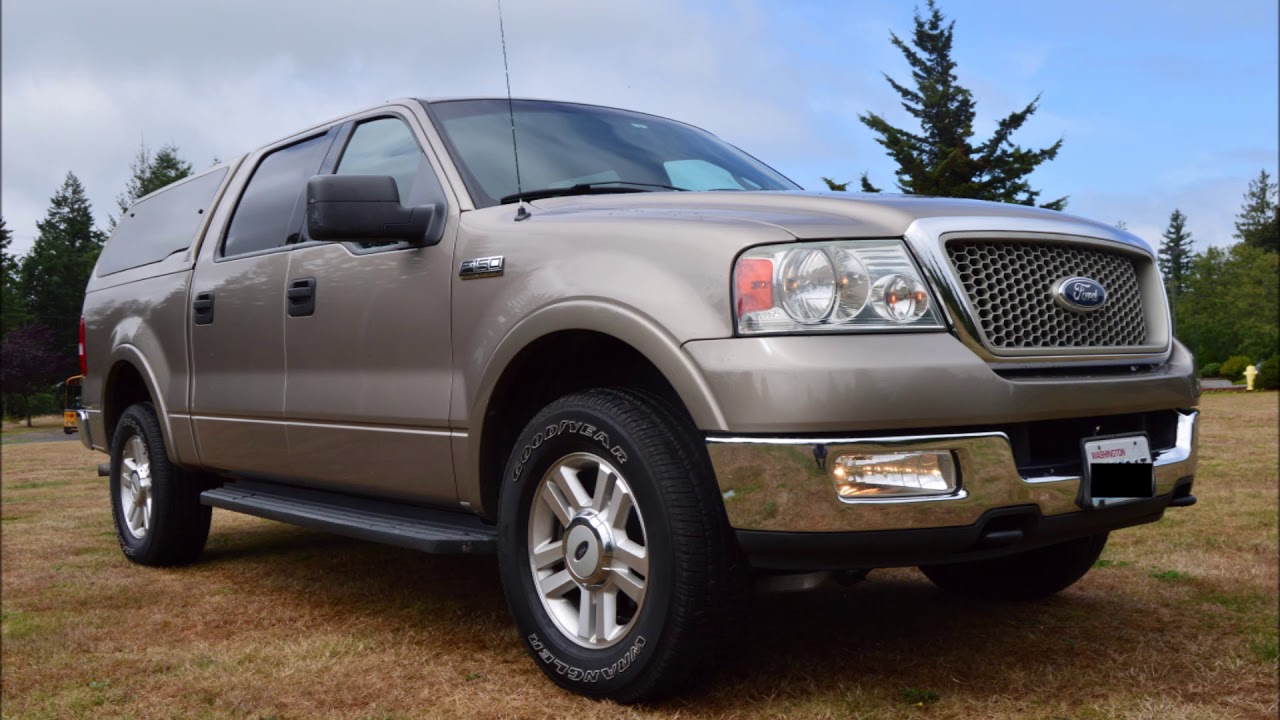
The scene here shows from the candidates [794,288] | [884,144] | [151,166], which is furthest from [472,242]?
[151,166]

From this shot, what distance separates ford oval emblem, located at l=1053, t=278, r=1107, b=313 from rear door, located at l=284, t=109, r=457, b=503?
6.13 feet

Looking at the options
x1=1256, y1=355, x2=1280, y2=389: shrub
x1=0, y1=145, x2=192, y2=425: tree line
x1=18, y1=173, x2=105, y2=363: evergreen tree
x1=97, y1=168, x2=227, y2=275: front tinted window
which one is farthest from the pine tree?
x1=18, y1=173, x2=105, y2=363: evergreen tree

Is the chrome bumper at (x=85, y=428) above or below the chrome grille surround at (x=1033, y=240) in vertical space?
below

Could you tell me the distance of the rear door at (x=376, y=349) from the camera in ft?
12.4

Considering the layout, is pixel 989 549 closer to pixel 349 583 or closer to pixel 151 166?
pixel 349 583

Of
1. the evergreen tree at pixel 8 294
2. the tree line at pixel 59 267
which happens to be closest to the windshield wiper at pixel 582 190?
the tree line at pixel 59 267

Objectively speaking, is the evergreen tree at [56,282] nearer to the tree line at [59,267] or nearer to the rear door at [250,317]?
the tree line at [59,267]

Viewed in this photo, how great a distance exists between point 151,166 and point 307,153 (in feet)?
181

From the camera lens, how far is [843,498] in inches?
107

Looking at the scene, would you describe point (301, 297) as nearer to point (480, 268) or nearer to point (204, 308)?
point (204, 308)

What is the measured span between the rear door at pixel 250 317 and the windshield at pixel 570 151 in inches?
34.7

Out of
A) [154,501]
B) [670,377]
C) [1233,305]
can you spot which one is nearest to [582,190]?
[670,377]

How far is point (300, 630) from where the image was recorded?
4.23 meters

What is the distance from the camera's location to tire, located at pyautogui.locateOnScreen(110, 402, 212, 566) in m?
5.59
